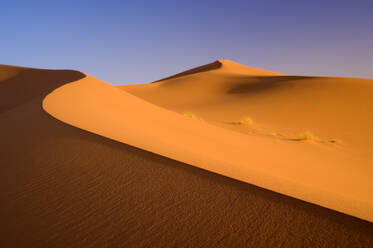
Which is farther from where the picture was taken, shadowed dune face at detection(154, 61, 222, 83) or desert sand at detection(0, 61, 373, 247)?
shadowed dune face at detection(154, 61, 222, 83)

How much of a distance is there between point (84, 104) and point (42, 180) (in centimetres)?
412

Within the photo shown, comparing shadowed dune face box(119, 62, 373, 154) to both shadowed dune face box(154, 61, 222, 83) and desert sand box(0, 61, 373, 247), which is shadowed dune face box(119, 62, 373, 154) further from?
shadowed dune face box(154, 61, 222, 83)

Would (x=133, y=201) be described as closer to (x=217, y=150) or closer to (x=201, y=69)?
(x=217, y=150)

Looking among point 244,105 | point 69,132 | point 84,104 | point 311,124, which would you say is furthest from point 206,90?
point 69,132

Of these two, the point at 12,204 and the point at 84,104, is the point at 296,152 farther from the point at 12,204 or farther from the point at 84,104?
the point at 12,204

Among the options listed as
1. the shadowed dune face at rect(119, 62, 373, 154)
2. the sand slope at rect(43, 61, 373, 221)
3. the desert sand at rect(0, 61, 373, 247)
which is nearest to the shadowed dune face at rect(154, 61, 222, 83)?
the shadowed dune face at rect(119, 62, 373, 154)

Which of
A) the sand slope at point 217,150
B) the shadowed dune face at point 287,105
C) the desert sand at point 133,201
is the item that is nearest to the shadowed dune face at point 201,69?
the shadowed dune face at point 287,105

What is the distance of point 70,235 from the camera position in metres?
1.99

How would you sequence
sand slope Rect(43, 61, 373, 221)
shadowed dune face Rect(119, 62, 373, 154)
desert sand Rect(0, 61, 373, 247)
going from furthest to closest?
shadowed dune face Rect(119, 62, 373, 154) → sand slope Rect(43, 61, 373, 221) → desert sand Rect(0, 61, 373, 247)

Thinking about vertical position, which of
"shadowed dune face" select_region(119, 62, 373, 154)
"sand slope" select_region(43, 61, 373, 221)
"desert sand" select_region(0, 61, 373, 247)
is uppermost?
"desert sand" select_region(0, 61, 373, 247)

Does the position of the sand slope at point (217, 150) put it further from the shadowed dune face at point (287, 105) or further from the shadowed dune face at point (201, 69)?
the shadowed dune face at point (201, 69)

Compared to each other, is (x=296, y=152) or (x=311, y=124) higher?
(x=296, y=152)

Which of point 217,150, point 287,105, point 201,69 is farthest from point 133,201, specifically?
point 201,69

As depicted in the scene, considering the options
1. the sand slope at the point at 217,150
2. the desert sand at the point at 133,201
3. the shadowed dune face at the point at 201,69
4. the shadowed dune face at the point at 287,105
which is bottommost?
the shadowed dune face at the point at 201,69
